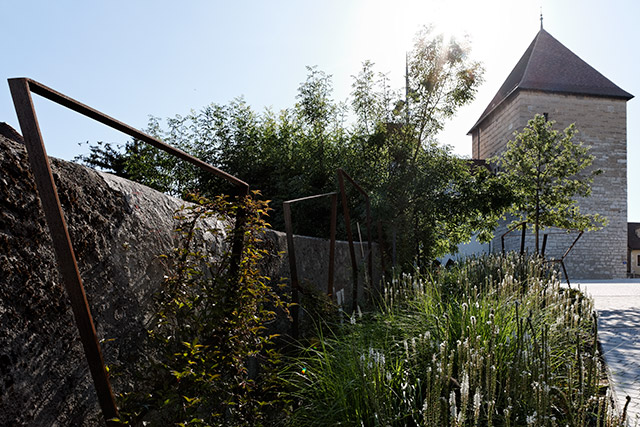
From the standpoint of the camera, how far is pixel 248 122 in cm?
1165

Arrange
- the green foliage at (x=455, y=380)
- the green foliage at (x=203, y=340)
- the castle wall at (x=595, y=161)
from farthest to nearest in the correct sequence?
the castle wall at (x=595, y=161) < the green foliage at (x=455, y=380) < the green foliage at (x=203, y=340)

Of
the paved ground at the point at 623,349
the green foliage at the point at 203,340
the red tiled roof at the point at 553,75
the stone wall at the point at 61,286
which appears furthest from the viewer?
the red tiled roof at the point at 553,75

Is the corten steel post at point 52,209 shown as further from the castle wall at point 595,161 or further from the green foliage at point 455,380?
the castle wall at point 595,161

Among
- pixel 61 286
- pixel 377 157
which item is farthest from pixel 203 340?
pixel 377 157

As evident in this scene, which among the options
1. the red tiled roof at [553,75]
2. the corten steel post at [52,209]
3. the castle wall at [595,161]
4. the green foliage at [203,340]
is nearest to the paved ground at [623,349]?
the green foliage at [203,340]

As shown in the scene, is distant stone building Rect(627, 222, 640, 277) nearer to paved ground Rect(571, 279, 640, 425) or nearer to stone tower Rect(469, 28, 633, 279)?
stone tower Rect(469, 28, 633, 279)

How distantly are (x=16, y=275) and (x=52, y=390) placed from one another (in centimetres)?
39

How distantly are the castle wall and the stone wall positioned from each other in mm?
24658

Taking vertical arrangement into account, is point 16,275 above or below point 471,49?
below

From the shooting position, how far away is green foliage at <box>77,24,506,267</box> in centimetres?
883

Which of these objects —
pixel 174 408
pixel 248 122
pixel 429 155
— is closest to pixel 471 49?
pixel 429 155

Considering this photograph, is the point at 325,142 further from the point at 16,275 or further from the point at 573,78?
the point at 573,78

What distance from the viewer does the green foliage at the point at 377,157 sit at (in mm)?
8828

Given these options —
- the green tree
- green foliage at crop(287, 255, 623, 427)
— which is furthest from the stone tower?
green foliage at crop(287, 255, 623, 427)
